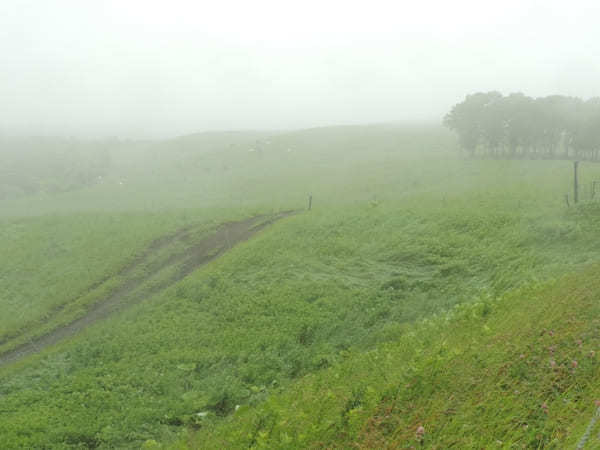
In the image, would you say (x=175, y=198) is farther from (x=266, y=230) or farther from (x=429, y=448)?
(x=429, y=448)

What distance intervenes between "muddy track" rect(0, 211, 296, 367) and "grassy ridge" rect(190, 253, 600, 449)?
13.5 m

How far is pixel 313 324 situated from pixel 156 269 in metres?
15.5

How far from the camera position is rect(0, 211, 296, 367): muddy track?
20297 millimetres

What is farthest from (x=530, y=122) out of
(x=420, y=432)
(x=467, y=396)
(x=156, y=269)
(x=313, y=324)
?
(x=420, y=432)

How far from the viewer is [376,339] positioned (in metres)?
14.5

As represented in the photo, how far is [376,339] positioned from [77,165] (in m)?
102

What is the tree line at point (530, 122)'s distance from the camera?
54.8 metres

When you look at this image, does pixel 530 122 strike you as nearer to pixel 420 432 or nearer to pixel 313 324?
pixel 313 324

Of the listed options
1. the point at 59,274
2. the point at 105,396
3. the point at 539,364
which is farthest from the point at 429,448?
the point at 59,274

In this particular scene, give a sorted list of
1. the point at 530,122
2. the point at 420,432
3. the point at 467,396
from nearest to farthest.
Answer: the point at 420,432
the point at 467,396
the point at 530,122

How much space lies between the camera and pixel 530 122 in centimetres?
5700

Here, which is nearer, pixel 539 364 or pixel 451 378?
pixel 539 364

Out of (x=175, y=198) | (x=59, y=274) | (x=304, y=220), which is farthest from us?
(x=175, y=198)

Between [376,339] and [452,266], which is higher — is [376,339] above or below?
below
